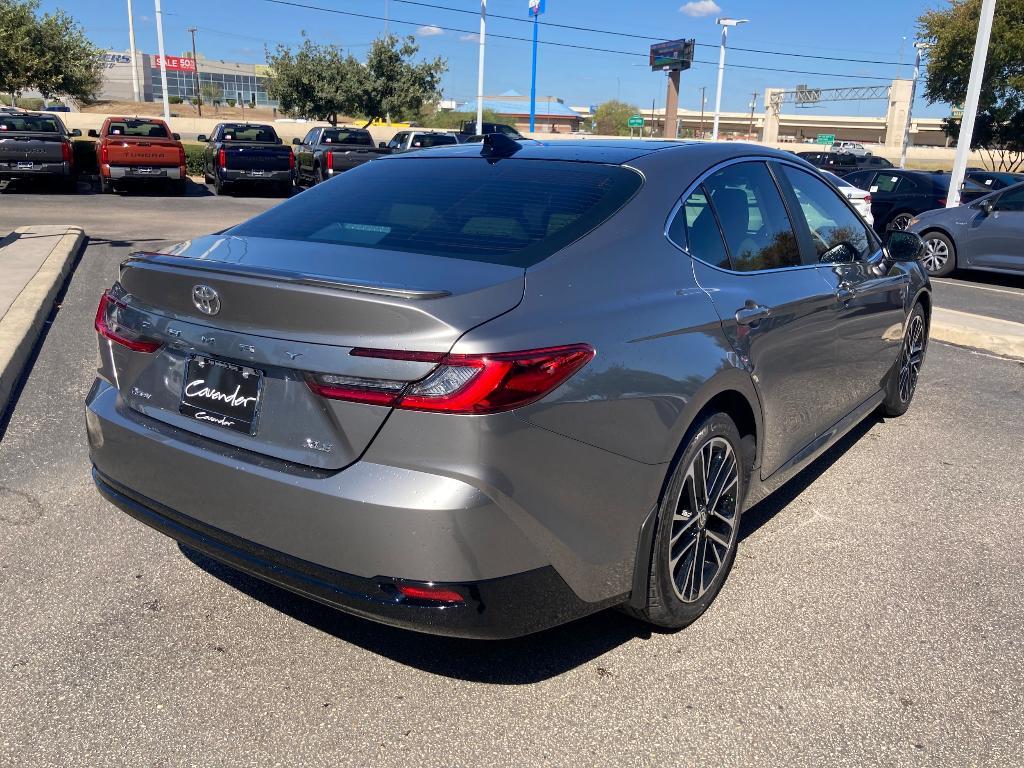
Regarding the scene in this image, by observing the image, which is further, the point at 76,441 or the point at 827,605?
the point at 76,441

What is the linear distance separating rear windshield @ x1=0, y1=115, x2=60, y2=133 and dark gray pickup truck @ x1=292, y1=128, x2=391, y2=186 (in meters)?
5.92

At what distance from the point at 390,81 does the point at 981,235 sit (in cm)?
3354

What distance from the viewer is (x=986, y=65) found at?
31219 millimetres

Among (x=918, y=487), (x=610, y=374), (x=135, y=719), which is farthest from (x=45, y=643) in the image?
(x=918, y=487)

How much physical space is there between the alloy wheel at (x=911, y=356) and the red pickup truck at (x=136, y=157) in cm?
1844

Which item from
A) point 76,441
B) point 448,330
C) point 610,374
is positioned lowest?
point 76,441

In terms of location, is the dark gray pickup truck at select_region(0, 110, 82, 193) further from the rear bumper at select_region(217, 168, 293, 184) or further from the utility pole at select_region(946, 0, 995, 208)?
the utility pole at select_region(946, 0, 995, 208)

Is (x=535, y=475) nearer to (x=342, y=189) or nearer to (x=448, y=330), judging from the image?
(x=448, y=330)

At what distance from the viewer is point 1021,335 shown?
7.87m

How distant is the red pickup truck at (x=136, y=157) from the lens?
782 inches

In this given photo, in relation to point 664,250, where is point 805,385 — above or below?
below

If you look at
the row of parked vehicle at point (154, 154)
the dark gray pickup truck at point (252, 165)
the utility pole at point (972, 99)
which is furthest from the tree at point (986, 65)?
the dark gray pickup truck at point (252, 165)

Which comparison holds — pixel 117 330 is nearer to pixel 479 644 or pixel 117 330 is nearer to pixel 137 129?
pixel 479 644

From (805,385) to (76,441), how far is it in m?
3.86
